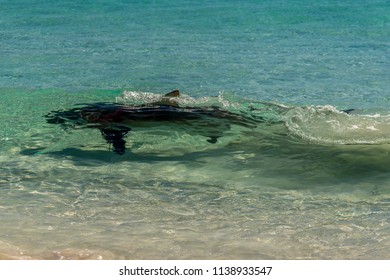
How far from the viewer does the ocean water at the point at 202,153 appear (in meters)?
6.51

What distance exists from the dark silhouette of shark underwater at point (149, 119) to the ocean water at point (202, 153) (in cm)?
17

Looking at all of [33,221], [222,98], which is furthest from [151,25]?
[33,221]

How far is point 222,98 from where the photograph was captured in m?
13.2

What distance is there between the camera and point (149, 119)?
→ 10820mm

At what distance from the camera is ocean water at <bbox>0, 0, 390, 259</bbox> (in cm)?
651

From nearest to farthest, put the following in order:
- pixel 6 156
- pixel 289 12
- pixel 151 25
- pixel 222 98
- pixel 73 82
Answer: pixel 6 156 < pixel 222 98 < pixel 73 82 < pixel 151 25 < pixel 289 12

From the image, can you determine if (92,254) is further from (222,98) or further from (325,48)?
(325,48)

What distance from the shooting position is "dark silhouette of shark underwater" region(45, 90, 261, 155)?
10.5m

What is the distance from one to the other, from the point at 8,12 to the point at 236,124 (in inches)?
683

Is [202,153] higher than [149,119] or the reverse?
the reverse

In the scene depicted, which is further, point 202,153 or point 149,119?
point 149,119

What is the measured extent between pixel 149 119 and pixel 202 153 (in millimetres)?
1454

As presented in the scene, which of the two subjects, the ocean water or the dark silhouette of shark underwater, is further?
the dark silhouette of shark underwater

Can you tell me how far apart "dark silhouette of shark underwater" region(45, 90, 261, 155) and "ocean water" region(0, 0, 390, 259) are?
0.17 m
